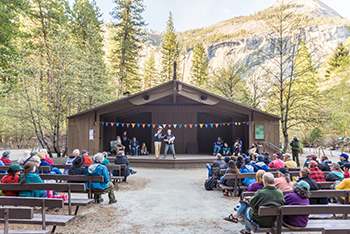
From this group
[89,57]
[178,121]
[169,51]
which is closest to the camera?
[178,121]

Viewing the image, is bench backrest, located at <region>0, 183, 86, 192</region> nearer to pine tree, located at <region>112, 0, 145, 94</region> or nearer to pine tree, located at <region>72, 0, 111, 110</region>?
pine tree, located at <region>72, 0, 111, 110</region>

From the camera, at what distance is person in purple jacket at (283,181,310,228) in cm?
432

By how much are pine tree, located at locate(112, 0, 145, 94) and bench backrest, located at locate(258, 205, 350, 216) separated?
88.5ft

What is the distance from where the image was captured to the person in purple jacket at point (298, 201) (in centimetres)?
432

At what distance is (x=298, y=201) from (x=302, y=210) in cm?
41

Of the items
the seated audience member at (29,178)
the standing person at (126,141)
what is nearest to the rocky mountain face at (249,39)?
the standing person at (126,141)

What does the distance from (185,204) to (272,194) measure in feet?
11.2

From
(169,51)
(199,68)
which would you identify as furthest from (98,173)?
(169,51)

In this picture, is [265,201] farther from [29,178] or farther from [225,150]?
[225,150]

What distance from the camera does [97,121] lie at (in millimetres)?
16594

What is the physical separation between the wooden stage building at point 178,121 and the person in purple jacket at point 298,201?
1147cm

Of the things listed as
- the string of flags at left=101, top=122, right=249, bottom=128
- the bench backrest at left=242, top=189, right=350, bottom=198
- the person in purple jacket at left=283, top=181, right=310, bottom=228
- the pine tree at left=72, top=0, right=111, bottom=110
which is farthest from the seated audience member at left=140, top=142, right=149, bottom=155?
the person in purple jacket at left=283, top=181, right=310, bottom=228

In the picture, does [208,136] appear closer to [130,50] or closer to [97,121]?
[97,121]

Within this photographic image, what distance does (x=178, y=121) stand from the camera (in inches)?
746
